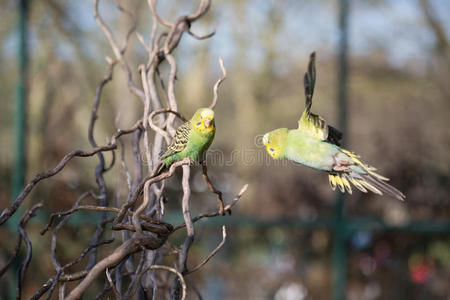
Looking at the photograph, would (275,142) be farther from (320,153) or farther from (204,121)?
(204,121)

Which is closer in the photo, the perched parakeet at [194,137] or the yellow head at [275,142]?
the perched parakeet at [194,137]

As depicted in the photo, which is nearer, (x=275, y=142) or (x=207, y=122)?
(x=207, y=122)

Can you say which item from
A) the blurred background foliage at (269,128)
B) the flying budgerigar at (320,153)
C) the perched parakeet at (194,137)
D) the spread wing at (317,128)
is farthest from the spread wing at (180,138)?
the blurred background foliage at (269,128)

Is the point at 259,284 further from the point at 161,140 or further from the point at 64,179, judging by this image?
the point at 161,140

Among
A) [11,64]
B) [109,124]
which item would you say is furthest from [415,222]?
[11,64]

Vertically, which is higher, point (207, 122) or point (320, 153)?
point (207, 122)

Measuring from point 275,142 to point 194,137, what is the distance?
22 cm

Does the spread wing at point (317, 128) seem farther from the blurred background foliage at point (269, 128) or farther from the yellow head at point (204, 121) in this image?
the blurred background foliage at point (269, 128)

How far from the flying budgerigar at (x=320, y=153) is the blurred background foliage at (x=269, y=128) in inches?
70.6

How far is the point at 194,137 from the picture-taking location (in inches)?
41.3

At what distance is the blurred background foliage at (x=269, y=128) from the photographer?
3.14m

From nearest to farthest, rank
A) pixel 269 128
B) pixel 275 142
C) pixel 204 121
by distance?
1. pixel 204 121
2. pixel 275 142
3. pixel 269 128

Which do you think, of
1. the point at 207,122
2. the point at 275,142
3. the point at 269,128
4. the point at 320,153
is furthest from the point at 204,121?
the point at 269,128

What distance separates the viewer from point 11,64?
3.16 metres
